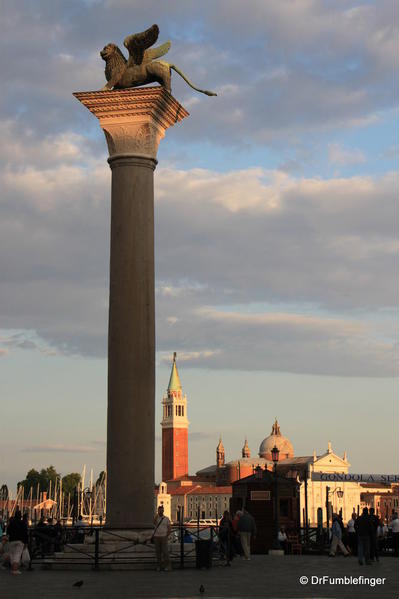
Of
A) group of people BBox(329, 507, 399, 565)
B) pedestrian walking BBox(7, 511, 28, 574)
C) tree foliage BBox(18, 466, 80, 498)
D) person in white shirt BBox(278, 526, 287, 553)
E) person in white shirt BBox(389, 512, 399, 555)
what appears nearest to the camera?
pedestrian walking BBox(7, 511, 28, 574)

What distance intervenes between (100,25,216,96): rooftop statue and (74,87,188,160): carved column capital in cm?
51

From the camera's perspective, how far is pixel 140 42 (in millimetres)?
23906

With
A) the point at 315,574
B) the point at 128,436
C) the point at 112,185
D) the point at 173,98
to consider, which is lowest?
the point at 315,574

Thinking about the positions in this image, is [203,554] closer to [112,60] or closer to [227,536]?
[227,536]

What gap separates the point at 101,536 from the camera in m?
21.8

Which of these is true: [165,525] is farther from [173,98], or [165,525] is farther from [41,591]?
[173,98]

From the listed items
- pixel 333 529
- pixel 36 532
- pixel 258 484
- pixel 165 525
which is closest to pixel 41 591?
pixel 165 525

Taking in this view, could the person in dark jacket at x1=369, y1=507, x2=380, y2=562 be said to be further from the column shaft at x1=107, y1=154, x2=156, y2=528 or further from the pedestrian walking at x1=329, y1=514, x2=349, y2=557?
the column shaft at x1=107, y1=154, x2=156, y2=528

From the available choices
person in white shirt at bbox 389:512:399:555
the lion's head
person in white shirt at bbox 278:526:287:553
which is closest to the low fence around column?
person in white shirt at bbox 389:512:399:555

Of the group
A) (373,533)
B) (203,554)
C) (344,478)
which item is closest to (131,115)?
(203,554)

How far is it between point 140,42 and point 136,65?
0.55 m

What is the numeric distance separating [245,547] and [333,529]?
12.7 ft

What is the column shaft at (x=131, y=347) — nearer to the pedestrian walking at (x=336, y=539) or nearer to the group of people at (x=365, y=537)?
the group of people at (x=365, y=537)

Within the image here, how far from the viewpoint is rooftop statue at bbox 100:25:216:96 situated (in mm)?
23766
